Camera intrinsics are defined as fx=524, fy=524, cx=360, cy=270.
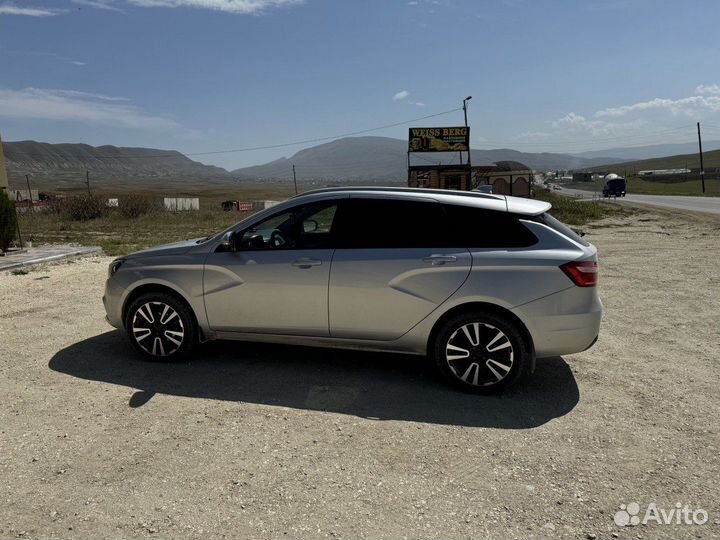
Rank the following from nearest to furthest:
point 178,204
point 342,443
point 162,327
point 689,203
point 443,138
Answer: point 342,443 → point 162,327 → point 689,203 → point 443,138 → point 178,204

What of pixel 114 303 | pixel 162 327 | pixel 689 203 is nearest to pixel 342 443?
pixel 162 327

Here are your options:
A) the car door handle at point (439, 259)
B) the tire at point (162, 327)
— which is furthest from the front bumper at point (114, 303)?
the car door handle at point (439, 259)

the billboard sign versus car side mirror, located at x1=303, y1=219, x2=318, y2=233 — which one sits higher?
the billboard sign

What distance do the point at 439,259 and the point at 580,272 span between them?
111 centimetres

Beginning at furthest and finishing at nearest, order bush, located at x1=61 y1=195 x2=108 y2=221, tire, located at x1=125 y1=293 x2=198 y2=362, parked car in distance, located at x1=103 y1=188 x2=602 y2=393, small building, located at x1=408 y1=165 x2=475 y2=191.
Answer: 1. small building, located at x1=408 y1=165 x2=475 y2=191
2. bush, located at x1=61 y1=195 x2=108 y2=221
3. tire, located at x1=125 y1=293 x2=198 y2=362
4. parked car in distance, located at x1=103 y1=188 x2=602 y2=393

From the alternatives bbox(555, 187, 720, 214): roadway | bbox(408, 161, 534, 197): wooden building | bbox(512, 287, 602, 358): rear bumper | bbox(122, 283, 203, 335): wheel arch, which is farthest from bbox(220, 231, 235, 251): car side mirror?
bbox(408, 161, 534, 197): wooden building

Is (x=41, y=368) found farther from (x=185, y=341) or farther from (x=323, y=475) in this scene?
(x=323, y=475)

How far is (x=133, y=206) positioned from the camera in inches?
1373

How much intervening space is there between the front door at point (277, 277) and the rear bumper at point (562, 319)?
5.66 ft

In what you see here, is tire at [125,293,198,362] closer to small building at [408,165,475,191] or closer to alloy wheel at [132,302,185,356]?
alloy wheel at [132,302,185,356]

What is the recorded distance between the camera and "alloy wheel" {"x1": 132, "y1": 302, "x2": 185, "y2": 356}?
5086 millimetres

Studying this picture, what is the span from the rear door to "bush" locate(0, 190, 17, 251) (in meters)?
12.5

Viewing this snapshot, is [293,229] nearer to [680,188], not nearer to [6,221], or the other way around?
[6,221]

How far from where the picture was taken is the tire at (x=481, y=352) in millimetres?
4242
